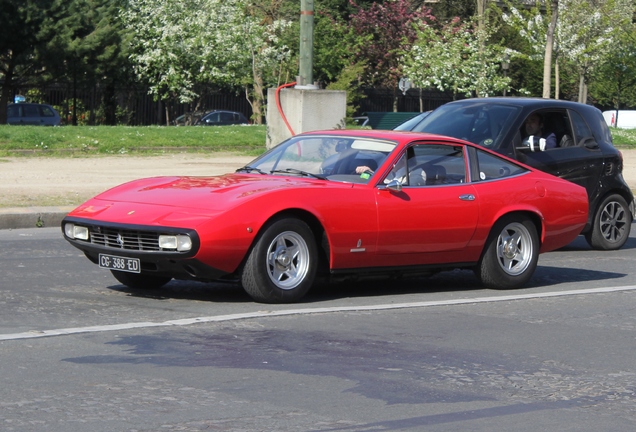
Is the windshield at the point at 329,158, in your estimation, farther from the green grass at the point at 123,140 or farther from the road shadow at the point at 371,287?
the green grass at the point at 123,140

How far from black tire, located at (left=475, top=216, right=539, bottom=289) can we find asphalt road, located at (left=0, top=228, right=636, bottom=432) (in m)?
0.14

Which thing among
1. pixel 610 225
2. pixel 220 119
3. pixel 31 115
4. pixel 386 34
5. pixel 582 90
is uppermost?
pixel 386 34

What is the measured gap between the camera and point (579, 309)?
952 centimetres

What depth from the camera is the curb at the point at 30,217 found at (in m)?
14.8

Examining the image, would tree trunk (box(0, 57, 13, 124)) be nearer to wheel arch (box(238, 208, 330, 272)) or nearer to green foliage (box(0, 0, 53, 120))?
green foliage (box(0, 0, 53, 120))

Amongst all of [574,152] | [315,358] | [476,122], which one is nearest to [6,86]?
[476,122]

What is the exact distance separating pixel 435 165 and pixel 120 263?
3.00 metres

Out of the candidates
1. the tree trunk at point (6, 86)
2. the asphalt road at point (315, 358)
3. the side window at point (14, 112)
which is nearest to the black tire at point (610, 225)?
the asphalt road at point (315, 358)

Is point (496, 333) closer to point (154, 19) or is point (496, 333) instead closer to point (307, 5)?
point (307, 5)

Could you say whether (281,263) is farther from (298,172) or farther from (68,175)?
(68,175)

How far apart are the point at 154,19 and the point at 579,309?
126 ft

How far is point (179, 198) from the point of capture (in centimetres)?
893

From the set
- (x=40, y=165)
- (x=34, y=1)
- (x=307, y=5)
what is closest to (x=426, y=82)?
(x=34, y=1)

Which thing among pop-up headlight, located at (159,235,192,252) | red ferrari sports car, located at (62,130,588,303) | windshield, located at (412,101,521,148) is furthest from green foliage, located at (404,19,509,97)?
pop-up headlight, located at (159,235,192,252)
